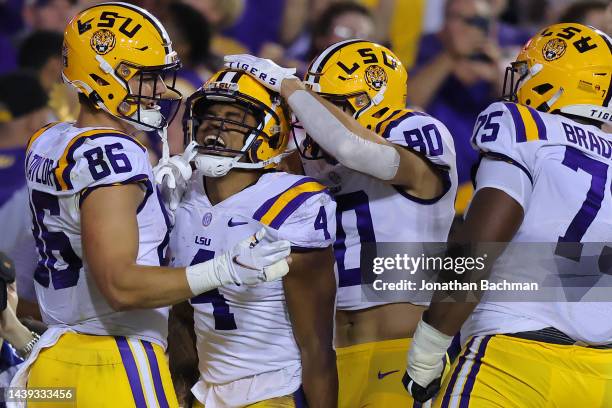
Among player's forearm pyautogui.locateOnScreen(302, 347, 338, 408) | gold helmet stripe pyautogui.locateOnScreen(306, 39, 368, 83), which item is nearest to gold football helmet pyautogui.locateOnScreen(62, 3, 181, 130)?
gold helmet stripe pyautogui.locateOnScreen(306, 39, 368, 83)

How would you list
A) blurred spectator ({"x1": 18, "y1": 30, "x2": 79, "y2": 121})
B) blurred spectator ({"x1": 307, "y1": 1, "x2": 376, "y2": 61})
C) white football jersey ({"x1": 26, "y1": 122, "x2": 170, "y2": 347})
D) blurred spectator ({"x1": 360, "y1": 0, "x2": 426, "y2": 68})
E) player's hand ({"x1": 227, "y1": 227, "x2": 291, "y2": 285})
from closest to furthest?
1. player's hand ({"x1": 227, "y1": 227, "x2": 291, "y2": 285})
2. white football jersey ({"x1": 26, "y1": 122, "x2": 170, "y2": 347})
3. blurred spectator ({"x1": 18, "y1": 30, "x2": 79, "y2": 121})
4. blurred spectator ({"x1": 307, "y1": 1, "x2": 376, "y2": 61})
5. blurred spectator ({"x1": 360, "y1": 0, "x2": 426, "y2": 68})

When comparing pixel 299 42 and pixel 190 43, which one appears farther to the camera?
pixel 299 42

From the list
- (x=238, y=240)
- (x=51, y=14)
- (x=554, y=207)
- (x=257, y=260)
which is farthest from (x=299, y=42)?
(x=257, y=260)

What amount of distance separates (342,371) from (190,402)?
655mm

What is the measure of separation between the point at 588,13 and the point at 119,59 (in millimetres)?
4144

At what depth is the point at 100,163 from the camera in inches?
148

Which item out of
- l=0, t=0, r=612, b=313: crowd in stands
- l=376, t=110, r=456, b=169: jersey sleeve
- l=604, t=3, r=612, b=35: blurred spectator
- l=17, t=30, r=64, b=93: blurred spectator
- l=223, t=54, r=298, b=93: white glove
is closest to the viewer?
l=223, t=54, r=298, b=93: white glove

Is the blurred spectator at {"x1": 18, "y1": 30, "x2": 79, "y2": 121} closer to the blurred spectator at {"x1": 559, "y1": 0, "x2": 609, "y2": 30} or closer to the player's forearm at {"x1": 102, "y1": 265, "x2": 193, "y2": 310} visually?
the blurred spectator at {"x1": 559, "y1": 0, "x2": 609, "y2": 30}

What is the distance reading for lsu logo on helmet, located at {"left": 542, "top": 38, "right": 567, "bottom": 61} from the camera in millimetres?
4227

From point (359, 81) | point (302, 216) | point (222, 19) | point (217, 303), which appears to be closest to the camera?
point (302, 216)

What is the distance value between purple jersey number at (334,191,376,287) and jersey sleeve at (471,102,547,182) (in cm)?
67

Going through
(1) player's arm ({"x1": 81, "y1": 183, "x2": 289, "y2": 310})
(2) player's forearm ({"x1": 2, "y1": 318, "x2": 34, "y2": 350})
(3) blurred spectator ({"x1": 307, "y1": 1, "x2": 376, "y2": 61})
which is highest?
(1) player's arm ({"x1": 81, "y1": 183, "x2": 289, "y2": 310})

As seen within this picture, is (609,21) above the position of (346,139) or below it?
below

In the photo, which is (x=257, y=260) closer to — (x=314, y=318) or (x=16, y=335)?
(x=314, y=318)
